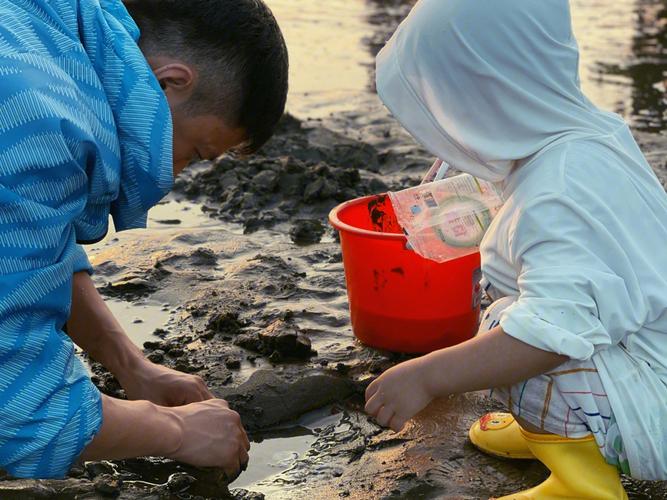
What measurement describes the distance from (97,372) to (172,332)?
361 millimetres

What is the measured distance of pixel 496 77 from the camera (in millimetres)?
2277

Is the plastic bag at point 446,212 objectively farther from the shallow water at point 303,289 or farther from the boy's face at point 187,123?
the boy's face at point 187,123

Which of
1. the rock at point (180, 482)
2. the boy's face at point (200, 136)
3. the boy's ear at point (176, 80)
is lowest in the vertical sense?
the rock at point (180, 482)

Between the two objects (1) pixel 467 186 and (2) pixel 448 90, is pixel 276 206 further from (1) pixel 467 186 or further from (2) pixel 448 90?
(2) pixel 448 90

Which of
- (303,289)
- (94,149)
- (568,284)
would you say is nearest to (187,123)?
(94,149)

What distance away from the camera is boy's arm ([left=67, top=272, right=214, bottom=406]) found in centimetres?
259

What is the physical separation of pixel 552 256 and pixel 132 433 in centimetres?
95

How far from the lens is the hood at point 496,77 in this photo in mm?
2256

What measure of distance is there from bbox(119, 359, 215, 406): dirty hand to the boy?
0.64 feet

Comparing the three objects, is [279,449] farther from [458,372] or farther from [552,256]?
[552,256]

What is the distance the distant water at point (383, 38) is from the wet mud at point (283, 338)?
0.95 meters

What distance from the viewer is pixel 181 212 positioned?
4.44 metres

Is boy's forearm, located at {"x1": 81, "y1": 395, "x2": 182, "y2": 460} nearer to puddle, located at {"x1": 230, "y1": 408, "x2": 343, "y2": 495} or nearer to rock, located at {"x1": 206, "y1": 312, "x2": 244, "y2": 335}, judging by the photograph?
puddle, located at {"x1": 230, "y1": 408, "x2": 343, "y2": 495}

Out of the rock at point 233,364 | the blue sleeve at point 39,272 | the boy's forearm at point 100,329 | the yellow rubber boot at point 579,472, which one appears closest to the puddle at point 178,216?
the rock at point 233,364
